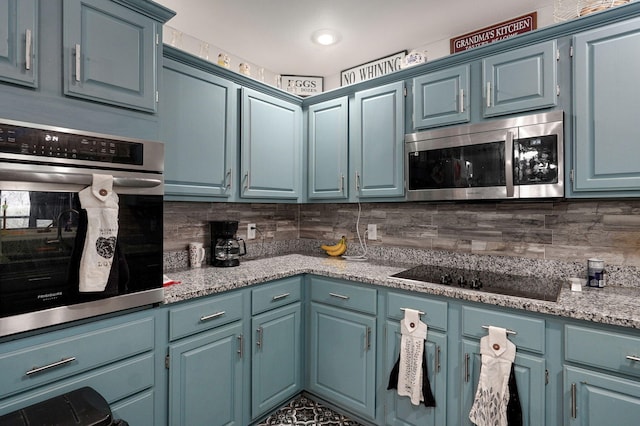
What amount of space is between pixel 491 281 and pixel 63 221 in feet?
6.79

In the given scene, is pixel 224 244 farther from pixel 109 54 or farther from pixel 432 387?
pixel 432 387

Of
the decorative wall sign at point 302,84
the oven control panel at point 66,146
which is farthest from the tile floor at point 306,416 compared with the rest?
the decorative wall sign at point 302,84

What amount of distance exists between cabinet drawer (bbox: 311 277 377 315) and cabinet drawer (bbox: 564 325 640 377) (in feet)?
3.07

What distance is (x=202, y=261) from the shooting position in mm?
2389

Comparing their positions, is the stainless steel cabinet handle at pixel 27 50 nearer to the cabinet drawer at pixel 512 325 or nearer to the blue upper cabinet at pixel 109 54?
the blue upper cabinet at pixel 109 54

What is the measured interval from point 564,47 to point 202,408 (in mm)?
2602

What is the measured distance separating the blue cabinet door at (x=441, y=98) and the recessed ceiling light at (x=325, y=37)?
67 centimetres

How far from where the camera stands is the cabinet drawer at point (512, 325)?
1471 mm

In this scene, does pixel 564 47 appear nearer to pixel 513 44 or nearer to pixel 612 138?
pixel 513 44

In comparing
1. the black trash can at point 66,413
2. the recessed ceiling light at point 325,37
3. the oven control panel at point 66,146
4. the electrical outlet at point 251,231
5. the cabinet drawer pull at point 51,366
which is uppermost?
the recessed ceiling light at point 325,37

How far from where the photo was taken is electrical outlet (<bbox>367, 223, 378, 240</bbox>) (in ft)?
8.98

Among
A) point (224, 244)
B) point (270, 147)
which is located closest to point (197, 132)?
point (270, 147)

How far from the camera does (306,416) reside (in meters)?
2.16

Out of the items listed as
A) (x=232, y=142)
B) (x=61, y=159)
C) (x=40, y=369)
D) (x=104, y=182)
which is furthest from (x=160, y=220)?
(x=232, y=142)
